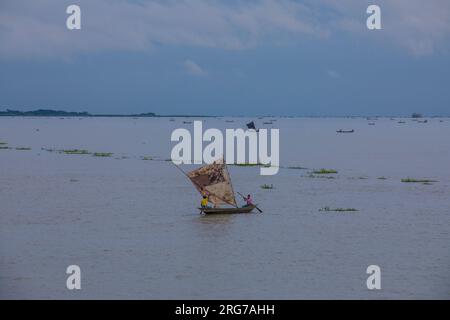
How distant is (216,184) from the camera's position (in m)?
35.0

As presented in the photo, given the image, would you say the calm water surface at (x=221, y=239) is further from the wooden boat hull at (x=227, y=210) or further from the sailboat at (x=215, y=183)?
the sailboat at (x=215, y=183)

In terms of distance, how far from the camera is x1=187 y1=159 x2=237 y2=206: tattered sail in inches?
1375

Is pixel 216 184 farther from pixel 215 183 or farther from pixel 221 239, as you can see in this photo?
pixel 221 239

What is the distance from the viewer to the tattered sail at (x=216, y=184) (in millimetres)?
34938

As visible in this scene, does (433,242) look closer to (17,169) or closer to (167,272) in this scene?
(167,272)

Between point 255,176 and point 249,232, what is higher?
point 255,176

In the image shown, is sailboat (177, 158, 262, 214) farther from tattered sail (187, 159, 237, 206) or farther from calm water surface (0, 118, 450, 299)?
calm water surface (0, 118, 450, 299)

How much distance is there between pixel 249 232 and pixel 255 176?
22714 millimetres

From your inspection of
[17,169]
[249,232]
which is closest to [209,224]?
[249,232]

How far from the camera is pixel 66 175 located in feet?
169

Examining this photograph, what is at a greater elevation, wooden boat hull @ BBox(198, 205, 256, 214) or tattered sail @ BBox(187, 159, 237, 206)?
tattered sail @ BBox(187, 159, 237, 206)

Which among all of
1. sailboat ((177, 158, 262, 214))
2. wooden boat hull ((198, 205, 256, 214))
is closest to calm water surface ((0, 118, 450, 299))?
wooden boat hull ((198, 205, 256, 214))

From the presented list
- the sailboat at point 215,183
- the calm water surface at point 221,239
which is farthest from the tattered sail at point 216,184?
the calm water surface at point 221,239
